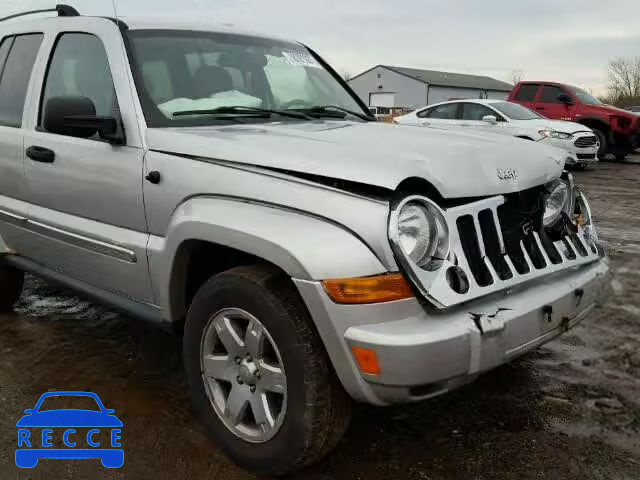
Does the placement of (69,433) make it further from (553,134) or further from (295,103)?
(553,134)

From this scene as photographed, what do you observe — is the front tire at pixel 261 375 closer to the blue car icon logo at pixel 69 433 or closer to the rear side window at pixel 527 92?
the blue car icon logo at pixel 69 433

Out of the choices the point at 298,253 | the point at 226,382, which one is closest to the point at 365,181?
the point at 298,253

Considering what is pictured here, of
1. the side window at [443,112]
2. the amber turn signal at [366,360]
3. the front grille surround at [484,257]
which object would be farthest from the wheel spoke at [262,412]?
the side window at [443,112]

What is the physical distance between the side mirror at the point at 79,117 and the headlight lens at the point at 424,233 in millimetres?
1476

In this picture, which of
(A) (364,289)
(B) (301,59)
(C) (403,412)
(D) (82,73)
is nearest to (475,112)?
(B) (301,59)

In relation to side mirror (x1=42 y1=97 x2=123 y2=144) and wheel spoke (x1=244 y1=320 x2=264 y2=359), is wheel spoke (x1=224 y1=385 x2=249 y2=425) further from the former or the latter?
side mirror (x1=42 y1=97 x2=123 y2=144)

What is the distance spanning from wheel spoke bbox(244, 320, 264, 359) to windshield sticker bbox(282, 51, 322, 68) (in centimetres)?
202

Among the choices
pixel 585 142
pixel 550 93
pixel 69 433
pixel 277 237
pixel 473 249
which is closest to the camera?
pixel 277 237

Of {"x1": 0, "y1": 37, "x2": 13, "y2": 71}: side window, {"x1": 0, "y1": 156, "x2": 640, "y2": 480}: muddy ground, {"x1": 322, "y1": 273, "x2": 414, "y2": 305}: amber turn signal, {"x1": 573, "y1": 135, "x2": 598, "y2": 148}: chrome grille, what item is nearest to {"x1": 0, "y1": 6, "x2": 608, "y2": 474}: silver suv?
{"x1": 322, "y1": 273, "x2": 414, "y2": 305}: amber turn signal

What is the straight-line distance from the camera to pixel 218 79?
3236 mm

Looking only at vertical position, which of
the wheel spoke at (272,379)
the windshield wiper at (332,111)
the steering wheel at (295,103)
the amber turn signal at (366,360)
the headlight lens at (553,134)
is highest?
the steering wheel at (295,103)

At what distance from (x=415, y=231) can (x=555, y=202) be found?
3.34 feet

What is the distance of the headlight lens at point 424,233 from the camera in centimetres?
216

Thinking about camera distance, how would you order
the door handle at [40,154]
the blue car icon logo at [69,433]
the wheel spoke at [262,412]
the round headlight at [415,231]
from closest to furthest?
the round headlight at [415,231] < the wheel spoke at [262,412] < the blue car icon logo at [69,433] < the door handle at [40,154]
